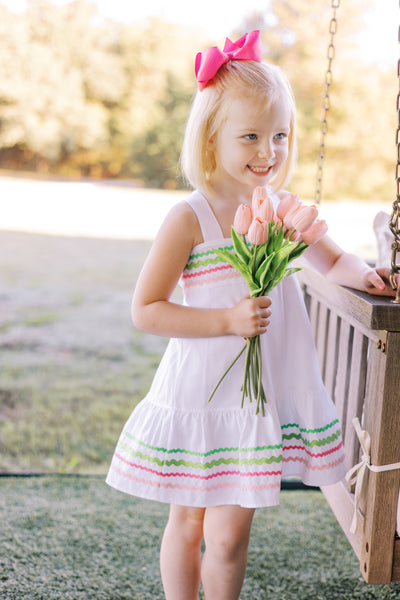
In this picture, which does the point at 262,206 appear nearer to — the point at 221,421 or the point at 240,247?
the point at 240,247

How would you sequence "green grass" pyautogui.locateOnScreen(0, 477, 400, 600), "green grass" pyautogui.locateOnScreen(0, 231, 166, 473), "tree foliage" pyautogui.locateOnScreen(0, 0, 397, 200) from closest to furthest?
1. "green grass" pyautogui.locateOnScreen(0, 477, 400, 600)
2. "green grass" pyautogui.locateOnScreen(0, 231, 166, 473)
3. "tree foliage" pyautogui.locateOnScreen(0, 0, 397, 200)

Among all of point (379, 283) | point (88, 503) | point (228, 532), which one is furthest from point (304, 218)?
point (88, 503)

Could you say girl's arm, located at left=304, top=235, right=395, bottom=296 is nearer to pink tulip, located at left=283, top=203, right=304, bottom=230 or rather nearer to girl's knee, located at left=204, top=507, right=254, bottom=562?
pink tulip, located at left=283, top=203, right=304, bottom=230

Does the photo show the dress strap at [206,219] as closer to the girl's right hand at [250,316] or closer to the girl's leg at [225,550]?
the girl's right hand at [250,316]

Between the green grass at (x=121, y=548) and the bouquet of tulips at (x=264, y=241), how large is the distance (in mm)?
808

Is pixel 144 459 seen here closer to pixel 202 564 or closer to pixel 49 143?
pixel 202 564

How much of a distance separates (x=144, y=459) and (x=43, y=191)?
10.5 metres

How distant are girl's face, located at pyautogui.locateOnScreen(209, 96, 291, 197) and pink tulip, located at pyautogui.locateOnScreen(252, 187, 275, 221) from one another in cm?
10

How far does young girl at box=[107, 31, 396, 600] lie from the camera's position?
1281 millimetres

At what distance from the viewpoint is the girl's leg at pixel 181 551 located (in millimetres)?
1406

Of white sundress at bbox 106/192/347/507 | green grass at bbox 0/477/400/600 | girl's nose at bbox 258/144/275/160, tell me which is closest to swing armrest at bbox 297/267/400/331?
white sundress at bbox 106/192/347/507

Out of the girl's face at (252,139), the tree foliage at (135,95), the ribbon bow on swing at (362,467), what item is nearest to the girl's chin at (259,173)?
the girl's face at (252,139)

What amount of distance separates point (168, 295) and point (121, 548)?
1.01 m

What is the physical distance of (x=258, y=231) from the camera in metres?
1.17
